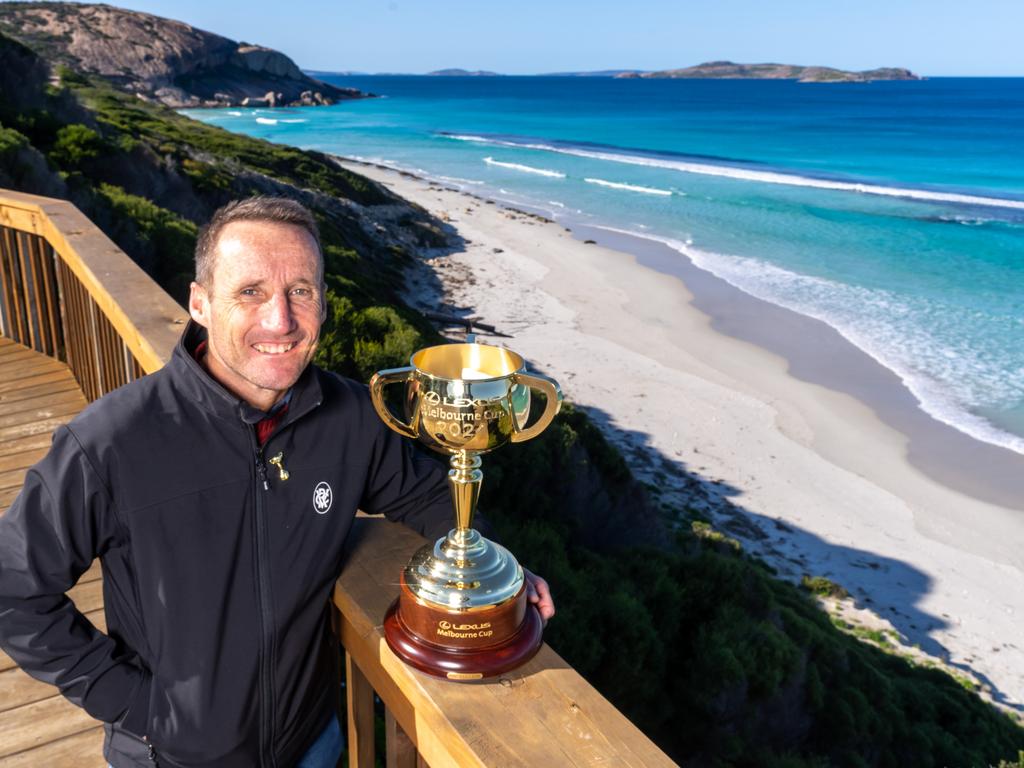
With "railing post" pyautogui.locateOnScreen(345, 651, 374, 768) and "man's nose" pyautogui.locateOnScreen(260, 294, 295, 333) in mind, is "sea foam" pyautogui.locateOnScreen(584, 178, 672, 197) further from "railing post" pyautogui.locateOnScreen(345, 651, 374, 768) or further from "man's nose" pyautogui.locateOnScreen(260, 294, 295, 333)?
"railing post" pyautogui.locateOnScreen(345, 651, 374, 768)

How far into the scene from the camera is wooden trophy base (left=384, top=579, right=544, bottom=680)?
1.49 metres

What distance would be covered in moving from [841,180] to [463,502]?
49.1 metres

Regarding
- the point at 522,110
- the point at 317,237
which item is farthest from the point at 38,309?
the point at 522,110

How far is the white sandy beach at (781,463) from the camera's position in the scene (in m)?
A: 10.7

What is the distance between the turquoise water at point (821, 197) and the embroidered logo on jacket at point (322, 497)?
14886mm

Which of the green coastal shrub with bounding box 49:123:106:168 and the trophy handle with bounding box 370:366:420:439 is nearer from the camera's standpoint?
the trophy handle with bounding box 370:366:420:439

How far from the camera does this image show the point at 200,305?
6.70 ft

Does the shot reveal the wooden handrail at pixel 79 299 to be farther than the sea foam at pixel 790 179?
No

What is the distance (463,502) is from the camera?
63.6 inches

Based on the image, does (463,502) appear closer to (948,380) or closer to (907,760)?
(907,760)

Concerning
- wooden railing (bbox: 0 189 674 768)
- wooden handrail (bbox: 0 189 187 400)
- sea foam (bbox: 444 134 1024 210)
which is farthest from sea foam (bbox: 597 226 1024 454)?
Result: sea foam (bbox: 444 134 1024 210)

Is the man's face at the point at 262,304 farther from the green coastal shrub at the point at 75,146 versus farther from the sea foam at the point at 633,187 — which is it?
the sea foam at the point at 633,187

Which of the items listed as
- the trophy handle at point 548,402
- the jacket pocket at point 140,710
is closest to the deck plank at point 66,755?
the jacket pocket at point 140,710

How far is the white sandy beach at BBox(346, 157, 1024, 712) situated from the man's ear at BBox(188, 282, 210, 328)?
9.85m
